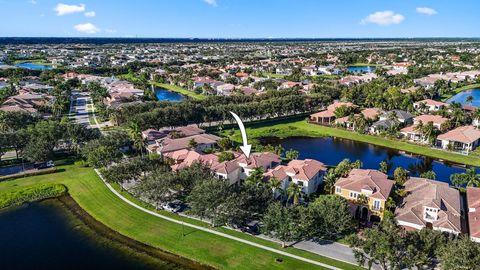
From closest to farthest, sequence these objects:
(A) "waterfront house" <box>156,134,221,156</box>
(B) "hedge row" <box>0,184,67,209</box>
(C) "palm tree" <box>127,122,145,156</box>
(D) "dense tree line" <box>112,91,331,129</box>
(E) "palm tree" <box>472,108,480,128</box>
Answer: (B) "hedge row" <box>0,184,67,209</box>, (C) "palm tree" <box>127,122,145,156</box>, (A) "waterfront house" <box>156,134,221,156</box>, (D) "dense tree line" <box>112,91,331,129</box>, (E) "palm tree" <box>472,108,480,128</box>

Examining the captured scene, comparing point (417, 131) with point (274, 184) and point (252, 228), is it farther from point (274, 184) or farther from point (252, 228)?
point (252, 228)

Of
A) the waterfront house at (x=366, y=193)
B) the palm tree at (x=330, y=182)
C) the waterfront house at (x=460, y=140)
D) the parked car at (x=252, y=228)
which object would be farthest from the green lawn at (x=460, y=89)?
the parked car at (x=252, y=228)

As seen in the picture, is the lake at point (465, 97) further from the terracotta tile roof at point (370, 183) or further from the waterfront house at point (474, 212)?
the terracotta tile roof at point (370, 183)

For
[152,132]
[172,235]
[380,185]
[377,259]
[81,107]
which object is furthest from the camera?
[81,107]

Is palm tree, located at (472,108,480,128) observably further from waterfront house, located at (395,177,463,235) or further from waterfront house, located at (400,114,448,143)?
waterfront house, located at (395,177,463,235)

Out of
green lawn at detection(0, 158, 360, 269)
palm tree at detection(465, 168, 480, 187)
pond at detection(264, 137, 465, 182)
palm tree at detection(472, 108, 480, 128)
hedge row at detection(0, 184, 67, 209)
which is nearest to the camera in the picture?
green lawn at detection(0, 158, 360, 269)

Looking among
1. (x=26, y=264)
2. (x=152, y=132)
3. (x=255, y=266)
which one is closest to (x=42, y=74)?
(x=152, y=132)

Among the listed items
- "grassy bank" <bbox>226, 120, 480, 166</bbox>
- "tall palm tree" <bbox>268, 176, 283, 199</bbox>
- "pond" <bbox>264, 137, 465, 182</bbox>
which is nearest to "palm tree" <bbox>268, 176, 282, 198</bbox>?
"tall palm tree" <bbox>268, 176, 283, 199</bbox>

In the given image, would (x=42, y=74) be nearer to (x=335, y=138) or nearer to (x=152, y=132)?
(x=152, y=132)
